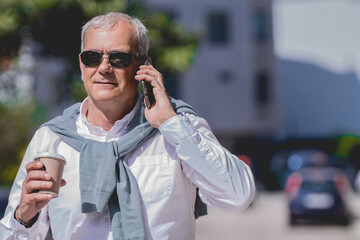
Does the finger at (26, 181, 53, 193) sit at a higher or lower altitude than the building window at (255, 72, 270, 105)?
higher

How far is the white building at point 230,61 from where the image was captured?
117ft

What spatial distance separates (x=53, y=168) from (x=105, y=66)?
1.77 feet

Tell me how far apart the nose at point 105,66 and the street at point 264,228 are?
12343mm

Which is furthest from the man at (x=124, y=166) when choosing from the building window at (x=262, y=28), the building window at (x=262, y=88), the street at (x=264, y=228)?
the building window at (x=262, y=28)

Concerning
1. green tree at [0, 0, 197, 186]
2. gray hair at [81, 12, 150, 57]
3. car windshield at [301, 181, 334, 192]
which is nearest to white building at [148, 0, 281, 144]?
car windshield at [301, 181, 334, 192]

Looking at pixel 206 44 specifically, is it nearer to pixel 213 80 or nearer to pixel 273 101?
pixel 213 80

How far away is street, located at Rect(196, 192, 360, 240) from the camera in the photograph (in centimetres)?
1530

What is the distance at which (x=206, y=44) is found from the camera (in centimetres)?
3609

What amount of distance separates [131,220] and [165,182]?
0.67ft

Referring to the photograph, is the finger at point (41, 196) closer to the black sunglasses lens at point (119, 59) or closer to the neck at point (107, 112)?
the neck at point (107, 112)

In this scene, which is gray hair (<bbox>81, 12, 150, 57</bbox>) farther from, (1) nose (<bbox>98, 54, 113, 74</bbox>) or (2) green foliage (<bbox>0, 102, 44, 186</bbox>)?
(2) green foliage (<bbox>0, 102, 44, 186</bbox>)

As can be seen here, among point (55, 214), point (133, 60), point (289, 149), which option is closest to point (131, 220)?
point (55, 214)

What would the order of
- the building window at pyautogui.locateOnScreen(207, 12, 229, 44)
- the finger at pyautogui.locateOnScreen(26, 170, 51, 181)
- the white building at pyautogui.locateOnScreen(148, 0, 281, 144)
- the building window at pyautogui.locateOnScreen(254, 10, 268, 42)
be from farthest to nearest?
1. the building window at pyautogui.locateOnScreen(254, 10, 268, 42)
2. the building window at pyautogui.locateOnScreen(207, 12, 229, 44)
3. the white building at pyautogui.locateOnScreen(148, 0, 281, 144)
4. the finger at pyautogui.locateOnScreen(26, 170, 51, 181)

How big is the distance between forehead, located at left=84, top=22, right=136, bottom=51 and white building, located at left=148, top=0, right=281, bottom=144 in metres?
32.4
